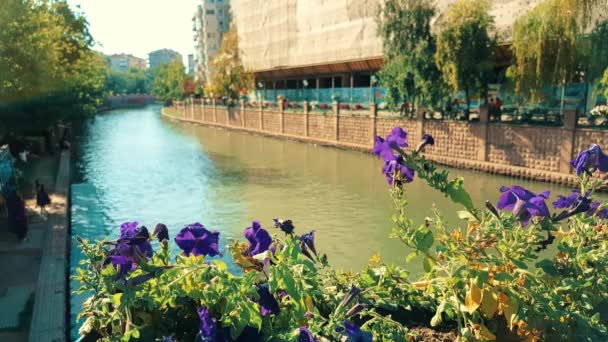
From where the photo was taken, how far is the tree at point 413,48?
1004 inches

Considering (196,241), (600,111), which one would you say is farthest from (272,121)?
(196,241)

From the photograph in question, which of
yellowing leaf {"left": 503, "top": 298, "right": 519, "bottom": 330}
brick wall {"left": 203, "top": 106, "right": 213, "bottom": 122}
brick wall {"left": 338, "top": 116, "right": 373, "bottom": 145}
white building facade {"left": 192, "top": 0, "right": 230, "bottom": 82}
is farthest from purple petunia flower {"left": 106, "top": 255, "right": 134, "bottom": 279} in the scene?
white building facade {"left": 192, "top": 0, "right": 230, "bottom": 82}

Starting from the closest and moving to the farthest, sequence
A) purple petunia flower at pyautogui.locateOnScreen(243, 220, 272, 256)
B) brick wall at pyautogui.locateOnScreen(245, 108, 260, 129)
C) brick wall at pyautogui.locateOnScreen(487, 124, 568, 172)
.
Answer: purple petunia flower at pyautogui.locateOnScreen(243, 220, 272, 256)
brick wall at pyautogui.locateOnScreen(487, 124, 568, 172)
brick wall at pyautogui.locateOnScreen(245, 108, 260, 129)

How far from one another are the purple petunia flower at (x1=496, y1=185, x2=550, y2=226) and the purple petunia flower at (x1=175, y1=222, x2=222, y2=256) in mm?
1825

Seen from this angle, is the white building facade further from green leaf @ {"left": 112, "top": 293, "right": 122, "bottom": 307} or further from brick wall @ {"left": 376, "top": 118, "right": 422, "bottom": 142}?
green leaf @ {"left": 112, "top": 293, "right": 122, "bottom": 307}

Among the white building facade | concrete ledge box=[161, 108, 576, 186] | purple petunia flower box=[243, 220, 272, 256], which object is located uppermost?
the white building facade

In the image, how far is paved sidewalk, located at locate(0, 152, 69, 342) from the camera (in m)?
8.06

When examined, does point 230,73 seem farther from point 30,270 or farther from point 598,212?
point 598,212

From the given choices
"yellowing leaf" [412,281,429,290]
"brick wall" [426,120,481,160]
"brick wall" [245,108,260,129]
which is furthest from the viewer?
"brick wall" [245,108,260,129]

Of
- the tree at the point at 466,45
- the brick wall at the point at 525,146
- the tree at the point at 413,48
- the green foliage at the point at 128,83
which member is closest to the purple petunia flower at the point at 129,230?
the brick wall at the point at 525,146

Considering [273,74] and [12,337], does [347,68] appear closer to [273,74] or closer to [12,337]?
[273,74]

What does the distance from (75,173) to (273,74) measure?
2838 centimetres

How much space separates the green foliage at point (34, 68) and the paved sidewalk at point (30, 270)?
4.38m

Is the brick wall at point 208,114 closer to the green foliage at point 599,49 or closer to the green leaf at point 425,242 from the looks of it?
the green foliage at point 599,49
